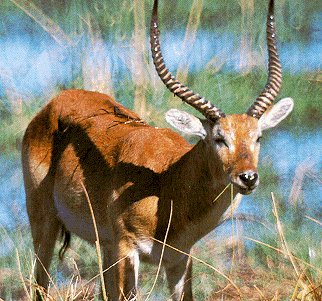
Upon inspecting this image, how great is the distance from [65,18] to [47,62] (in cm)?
63

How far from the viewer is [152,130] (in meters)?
9.84

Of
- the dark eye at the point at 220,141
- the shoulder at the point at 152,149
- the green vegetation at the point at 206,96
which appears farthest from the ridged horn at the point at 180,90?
the green vegetation at the point at 206,96

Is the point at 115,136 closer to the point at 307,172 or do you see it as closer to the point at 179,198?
the point at 179,198

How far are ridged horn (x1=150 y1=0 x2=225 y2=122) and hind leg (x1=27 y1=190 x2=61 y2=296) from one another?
220cm

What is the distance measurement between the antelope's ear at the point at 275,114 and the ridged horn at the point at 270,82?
0.14 ft

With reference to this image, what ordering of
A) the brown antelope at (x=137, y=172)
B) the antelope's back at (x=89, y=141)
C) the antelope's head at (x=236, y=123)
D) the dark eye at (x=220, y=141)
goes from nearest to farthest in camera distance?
1. the antelope's head at (x=236, y=123)
2. the dark eye at (x=220, y=141)
3. the brown antelope at (x=137, y=172)
4. the antelope's back at (x=89, y=141)

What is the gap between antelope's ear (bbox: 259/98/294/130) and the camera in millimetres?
8930

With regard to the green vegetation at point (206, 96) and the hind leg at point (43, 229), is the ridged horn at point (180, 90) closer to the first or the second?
the hind leg at point (43, 229)

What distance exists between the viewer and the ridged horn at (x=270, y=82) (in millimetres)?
8945

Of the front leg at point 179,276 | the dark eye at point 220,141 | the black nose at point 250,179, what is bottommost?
the front leg at point 179,276

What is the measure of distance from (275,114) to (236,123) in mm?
503

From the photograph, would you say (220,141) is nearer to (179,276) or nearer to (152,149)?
(152,149)

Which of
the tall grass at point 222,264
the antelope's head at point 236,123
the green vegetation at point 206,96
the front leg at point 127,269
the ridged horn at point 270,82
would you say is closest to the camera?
the antelope's head at point 236,123

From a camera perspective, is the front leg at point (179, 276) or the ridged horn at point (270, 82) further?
the front leg at point (179, 276)
